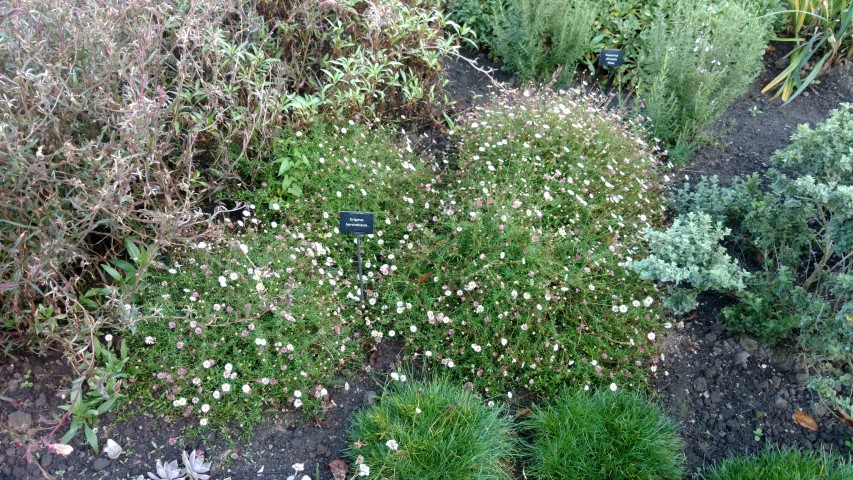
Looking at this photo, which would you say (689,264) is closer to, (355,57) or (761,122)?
(355,57)

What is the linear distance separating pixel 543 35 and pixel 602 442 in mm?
3311

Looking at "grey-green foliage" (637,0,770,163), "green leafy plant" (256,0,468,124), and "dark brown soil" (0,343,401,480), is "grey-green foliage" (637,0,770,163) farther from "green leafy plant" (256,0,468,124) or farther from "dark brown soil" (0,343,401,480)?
"dark brown soil" (0,343,401,480)

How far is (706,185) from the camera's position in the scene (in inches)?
167

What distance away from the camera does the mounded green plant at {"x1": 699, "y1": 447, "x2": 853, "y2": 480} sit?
2.95m

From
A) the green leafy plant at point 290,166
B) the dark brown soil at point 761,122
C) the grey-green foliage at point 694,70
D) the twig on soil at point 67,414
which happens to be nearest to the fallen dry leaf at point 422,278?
the green leafy plant at point 290,166

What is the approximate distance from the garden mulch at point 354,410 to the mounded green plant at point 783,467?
99 mm

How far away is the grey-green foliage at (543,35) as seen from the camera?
5.05m

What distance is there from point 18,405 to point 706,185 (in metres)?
3.85

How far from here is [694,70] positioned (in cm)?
459

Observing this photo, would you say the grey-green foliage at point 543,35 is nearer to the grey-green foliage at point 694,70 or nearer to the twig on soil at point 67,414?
the grey-green foliage at point 694,70

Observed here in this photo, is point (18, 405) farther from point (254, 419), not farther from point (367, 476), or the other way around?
point (367, 476)

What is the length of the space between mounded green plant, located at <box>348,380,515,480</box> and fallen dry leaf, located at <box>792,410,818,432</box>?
145 cm

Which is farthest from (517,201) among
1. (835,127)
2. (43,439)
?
(43,439)

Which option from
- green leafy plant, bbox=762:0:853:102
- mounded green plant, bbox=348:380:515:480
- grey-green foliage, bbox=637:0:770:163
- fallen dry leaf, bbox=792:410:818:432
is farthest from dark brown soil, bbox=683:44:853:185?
mounded green plant, bbox=348:380:515:480
